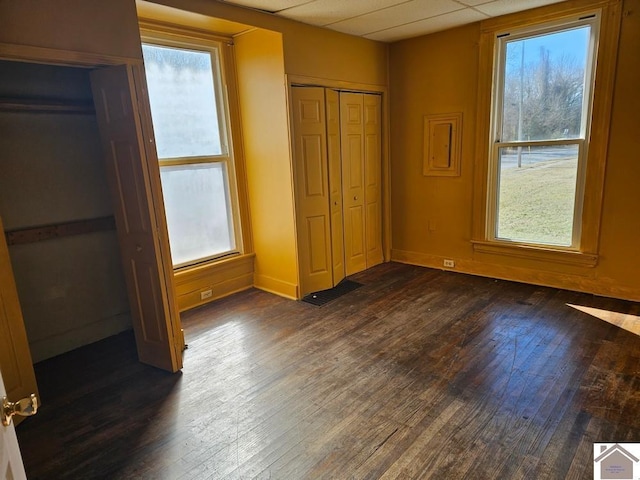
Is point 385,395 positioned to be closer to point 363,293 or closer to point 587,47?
point 363,293

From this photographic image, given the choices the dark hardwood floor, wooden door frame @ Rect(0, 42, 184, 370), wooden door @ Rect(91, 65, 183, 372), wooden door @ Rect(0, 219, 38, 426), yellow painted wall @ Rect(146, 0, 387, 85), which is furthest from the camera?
yellow painted wall @ Rect(146, 0, 387, 85)

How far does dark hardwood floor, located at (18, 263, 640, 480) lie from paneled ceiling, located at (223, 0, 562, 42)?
2.64m

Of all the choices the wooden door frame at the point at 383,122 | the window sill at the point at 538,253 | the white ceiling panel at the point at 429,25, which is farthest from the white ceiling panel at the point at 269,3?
the window sill at the point at 538,253

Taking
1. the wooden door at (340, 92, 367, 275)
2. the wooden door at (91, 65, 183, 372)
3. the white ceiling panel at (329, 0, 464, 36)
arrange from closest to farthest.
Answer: the wooden door at (91, 65, 183, 372), the white ceiling panel at (329, 0, 464, 36), the wooden door at (340, 92, 367, 275)

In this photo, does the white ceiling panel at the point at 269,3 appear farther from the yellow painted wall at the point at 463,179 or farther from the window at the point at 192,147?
the yellow painted wall at the point at 463,179

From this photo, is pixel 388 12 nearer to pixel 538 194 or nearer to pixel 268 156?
pixel 268 156

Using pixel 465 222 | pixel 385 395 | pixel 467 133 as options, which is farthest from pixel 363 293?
pixel 467 133

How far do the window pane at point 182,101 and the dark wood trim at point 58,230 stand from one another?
769 mm

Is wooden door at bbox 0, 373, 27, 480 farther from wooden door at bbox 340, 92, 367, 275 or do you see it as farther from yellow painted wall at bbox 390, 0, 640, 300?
yellow painted wall at bbox 390, 0, 640, 300

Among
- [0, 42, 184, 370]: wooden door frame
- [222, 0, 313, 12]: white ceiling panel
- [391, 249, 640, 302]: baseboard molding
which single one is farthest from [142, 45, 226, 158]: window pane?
[391, 249, 640, 302]: baseboard molding

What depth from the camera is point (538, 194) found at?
160 inches

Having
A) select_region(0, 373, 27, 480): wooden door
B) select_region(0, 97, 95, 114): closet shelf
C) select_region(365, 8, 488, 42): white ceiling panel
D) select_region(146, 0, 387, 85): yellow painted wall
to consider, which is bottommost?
select_region(0, 373, 27, 480): wooden door

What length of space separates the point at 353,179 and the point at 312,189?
717 mm

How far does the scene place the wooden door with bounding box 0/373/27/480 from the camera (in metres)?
0.96
